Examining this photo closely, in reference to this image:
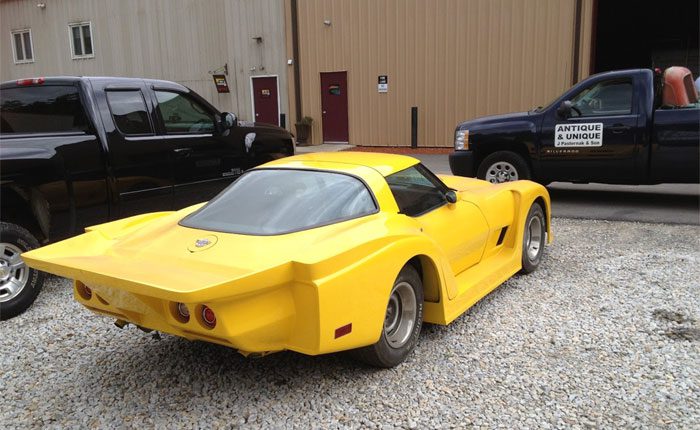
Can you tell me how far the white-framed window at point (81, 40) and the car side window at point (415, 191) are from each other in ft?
67.8

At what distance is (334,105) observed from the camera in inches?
675

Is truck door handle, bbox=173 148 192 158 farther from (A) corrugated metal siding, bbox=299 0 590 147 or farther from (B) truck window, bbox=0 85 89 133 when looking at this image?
(A) corrugated metal siding, bbox=299 0 590 147

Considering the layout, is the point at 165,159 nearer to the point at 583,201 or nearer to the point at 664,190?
the point at 583,201

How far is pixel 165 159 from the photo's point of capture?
5.95 m

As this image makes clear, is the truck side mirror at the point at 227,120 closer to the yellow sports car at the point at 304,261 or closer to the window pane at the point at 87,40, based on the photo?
the yellow sports car at the point at 304,261

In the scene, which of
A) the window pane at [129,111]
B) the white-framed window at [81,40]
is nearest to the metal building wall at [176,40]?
the white-framed window at [81,40]

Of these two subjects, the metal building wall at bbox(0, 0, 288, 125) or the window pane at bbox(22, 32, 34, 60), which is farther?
the window pane at bbox(22, 32, 34, 60)

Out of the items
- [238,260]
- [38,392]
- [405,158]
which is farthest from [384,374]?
[38,392]

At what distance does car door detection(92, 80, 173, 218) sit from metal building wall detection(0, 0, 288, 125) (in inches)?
486

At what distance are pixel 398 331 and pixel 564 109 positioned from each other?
5.62 meters

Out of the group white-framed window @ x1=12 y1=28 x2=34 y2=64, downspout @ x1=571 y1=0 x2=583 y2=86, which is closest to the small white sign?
downspout @ x1=571 y1=0 x2=583 y2=86

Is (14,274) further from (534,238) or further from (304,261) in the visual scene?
(534,238)

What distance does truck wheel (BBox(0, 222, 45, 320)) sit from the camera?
432 cm

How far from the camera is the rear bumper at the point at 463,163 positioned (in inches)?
345
